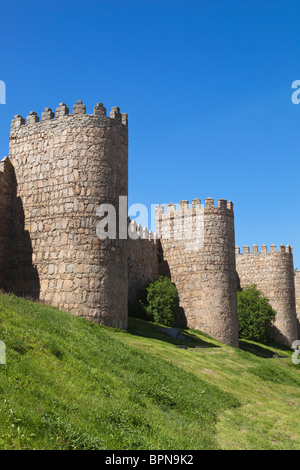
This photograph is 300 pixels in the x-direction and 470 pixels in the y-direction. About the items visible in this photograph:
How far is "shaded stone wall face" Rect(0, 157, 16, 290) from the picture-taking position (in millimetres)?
19000

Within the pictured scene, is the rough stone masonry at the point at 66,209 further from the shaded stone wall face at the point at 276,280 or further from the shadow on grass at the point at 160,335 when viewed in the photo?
the shaded stone wall face at the point at 276,280

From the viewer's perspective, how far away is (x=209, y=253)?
91.5 feet

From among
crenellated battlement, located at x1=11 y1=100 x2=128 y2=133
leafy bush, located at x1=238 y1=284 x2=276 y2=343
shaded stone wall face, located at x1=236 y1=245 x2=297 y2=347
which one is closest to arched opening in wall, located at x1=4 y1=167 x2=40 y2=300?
crenellated battlement, located at x1=11 y1=100 x2=128 y2=133

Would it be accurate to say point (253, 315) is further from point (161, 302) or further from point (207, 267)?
point (161, 302)

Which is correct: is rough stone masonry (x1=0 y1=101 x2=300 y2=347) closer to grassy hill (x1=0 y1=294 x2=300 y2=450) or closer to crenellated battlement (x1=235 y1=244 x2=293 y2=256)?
grassy hill (x1=0 y1=294 x2=300 y2=450)

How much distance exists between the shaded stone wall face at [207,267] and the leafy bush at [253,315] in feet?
26.4

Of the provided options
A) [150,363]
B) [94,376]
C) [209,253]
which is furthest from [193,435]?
[209,253]

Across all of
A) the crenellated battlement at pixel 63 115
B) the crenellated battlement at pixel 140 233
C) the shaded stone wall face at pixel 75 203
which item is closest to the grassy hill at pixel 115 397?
the shaded stone wall face at pixel 75 203

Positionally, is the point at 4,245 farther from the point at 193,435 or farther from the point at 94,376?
the point at 193,435

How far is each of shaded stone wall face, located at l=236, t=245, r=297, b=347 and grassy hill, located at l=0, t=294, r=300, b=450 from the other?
2251 centimetres

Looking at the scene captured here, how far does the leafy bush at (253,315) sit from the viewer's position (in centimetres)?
3522

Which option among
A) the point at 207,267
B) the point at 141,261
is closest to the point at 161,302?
the point at 141,261

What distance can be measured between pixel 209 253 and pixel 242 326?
10084 millimetres

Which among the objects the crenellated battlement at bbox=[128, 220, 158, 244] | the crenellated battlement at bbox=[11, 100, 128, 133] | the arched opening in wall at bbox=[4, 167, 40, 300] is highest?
the crenellated battlement at bbox=[11, 100, 128, 133]
